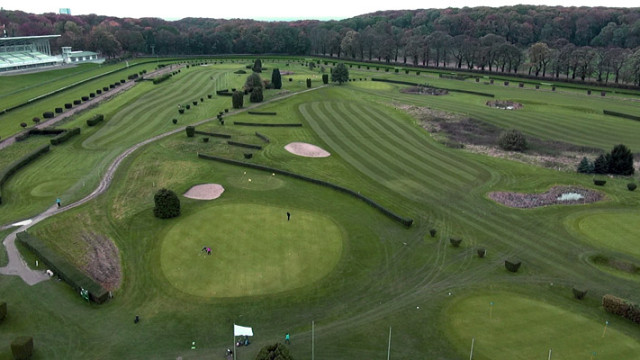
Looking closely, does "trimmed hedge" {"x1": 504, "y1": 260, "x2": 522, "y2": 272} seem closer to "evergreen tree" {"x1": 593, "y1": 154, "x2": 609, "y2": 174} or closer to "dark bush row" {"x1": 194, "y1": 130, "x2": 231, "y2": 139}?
"evergreen tree" {"x1": 593, "y1": 154, "x2": 609, "y2": 174}

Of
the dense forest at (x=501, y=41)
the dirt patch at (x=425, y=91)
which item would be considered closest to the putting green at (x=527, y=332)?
the dirt patch at (x=425, y=91)

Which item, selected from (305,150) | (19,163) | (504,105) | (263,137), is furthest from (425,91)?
(19,163)

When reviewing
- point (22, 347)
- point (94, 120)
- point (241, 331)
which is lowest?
point (241, 331)

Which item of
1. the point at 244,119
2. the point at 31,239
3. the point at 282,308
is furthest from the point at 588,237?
the point at 244,119

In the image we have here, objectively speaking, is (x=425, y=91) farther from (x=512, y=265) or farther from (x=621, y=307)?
(x=621, y=307)

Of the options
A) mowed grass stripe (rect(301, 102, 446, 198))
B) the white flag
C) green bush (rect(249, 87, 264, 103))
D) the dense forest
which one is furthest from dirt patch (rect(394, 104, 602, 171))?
the dense forest

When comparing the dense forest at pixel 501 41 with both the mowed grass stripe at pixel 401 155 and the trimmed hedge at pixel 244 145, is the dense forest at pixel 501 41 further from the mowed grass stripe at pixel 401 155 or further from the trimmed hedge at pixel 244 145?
the trimmed hedge at pixel 244 145

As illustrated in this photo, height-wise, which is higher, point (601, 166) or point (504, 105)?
point (504, 105)
